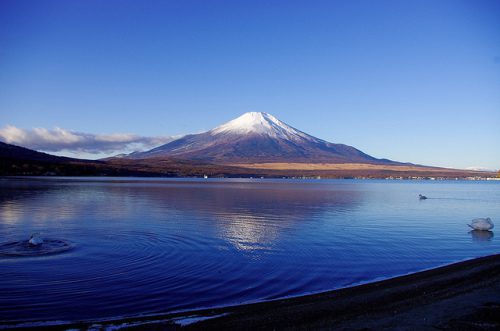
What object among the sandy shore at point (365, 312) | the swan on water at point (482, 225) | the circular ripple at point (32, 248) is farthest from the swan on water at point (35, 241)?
→ the swan on water at point (482, 225)

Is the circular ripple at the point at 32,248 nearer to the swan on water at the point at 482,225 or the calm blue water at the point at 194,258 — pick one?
the calm blue water at the point at 194,258

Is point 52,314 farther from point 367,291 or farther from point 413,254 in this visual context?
point 413,254

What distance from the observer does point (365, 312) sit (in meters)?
8.11

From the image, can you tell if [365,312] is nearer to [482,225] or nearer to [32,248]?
[32,248]

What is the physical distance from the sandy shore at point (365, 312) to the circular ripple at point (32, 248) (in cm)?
690

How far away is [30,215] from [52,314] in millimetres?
16759

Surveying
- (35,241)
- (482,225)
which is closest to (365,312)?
(35,241)

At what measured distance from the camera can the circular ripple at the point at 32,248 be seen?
1344 cm

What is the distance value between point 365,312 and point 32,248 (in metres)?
11.0

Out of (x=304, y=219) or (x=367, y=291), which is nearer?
(x=367, y=291)

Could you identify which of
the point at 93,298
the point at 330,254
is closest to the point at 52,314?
the point at 93,298

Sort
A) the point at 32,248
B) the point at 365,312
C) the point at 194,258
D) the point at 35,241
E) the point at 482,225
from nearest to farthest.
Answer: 1. the point at 365,312
2. the point at 194,258
3. the point at 32,248
4. the point at 35,241
5. the point at 482,225

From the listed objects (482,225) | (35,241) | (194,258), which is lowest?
(194,258)

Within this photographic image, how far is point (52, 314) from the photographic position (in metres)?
8.28
